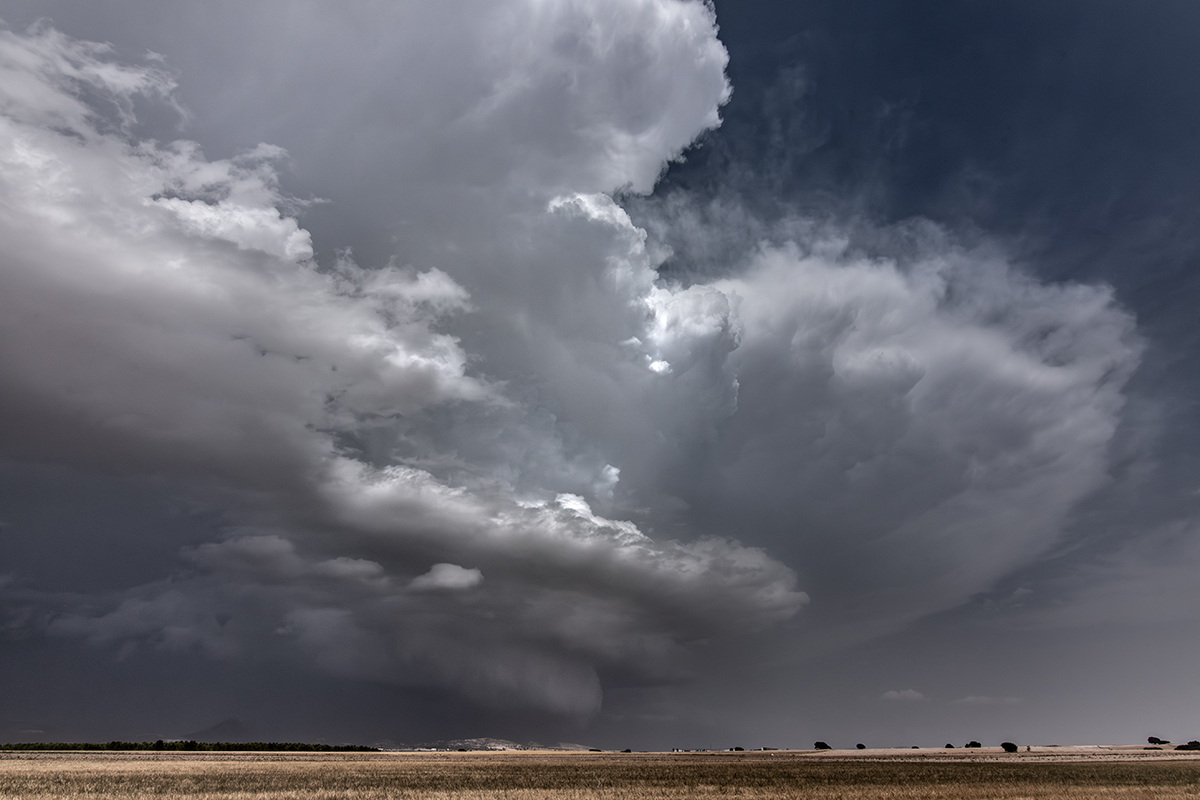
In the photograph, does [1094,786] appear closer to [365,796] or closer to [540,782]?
[540,782]

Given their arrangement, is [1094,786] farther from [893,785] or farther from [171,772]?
[171,772]

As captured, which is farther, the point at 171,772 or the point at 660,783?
the point at 171,772

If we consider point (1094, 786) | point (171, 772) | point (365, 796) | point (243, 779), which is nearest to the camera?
point (365, 796)

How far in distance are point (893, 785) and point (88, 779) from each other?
73.4 m

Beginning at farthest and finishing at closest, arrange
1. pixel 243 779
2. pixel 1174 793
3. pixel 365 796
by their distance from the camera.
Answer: pixel 243 779, pixel 1174 793, pixel 365 796

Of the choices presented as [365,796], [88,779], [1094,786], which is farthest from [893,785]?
[88,779]

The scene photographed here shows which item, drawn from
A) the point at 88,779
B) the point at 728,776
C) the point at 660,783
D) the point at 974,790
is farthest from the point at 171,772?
the point at 974,790

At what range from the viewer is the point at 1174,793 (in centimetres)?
5431

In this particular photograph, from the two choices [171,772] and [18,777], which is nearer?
[18,777]

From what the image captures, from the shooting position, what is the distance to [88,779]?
212 ft

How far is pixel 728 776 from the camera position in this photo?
78250 mm

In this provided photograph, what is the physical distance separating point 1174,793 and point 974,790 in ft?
46.7

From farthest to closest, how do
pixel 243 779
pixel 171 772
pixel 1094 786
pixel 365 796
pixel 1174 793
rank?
pixel 171 772, pixel 243 779, pixel 1094 786, pixel 1174 793, pixel 365 796

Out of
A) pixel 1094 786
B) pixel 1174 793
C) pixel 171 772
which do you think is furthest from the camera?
pixel 171 772
